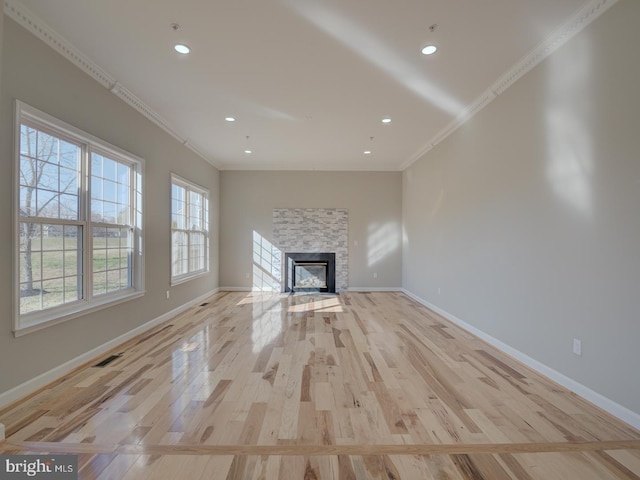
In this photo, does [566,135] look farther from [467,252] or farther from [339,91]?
[339,91]

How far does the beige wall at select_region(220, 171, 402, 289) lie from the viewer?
6773 millimetres

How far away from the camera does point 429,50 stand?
2.57m

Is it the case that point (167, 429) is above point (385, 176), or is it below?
below

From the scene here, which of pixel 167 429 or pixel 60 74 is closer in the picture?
pixel 167 429

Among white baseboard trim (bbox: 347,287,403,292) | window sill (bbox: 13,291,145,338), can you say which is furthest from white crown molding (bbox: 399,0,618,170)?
window sill (bbox: 13,291,145,338)

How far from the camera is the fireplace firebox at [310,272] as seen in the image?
677cm

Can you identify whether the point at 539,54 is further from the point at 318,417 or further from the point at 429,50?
the point at 318,417

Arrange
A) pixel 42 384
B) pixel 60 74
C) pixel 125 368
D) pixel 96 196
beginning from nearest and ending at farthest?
pixel 42 384
pixel 60 74
pixel 125 368
pixel 96 196

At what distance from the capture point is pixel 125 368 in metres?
2.68

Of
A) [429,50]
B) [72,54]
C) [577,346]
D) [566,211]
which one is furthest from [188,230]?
[577,346]

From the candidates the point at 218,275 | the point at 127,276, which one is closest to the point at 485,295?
the point at 127,276

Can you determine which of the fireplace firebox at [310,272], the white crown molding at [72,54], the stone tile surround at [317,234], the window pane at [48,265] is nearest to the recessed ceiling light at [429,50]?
the white crown molding at [72,54]

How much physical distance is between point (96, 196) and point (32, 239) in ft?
2.71

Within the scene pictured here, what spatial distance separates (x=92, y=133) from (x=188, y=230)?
2.56 metres
